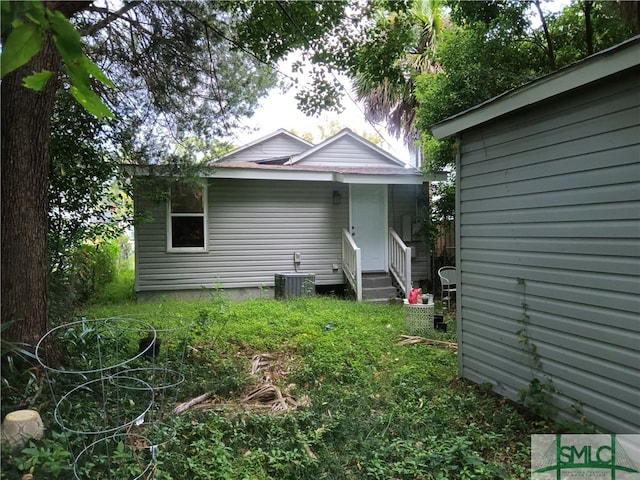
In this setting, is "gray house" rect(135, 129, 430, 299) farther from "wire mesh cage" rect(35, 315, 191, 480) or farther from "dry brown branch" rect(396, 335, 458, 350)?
"wire mesh cage" rect(35, 315, 191, 480)

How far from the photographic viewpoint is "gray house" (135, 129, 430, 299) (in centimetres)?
878

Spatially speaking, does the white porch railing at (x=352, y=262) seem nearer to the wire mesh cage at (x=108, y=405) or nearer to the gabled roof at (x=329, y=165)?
the gabled roof at (x=329, y=165)

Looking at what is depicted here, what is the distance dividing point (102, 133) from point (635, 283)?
20.2 ft

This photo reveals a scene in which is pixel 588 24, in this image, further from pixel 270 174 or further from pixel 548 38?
pixel 270 174

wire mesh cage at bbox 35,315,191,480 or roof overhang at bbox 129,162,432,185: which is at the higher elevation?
roof overhang at bbox 129,162,432,185

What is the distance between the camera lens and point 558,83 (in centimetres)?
304

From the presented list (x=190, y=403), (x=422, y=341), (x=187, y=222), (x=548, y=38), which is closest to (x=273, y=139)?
(x=187, y=222)

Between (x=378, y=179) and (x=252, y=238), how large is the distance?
10.4 feet

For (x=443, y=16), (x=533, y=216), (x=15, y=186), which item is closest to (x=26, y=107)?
(x=15, y=186)

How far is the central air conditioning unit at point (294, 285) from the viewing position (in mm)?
8805

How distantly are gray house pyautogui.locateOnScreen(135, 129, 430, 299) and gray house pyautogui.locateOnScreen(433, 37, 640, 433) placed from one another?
16.7ft

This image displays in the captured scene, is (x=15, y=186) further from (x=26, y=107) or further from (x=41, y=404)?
(x=41, y=404)

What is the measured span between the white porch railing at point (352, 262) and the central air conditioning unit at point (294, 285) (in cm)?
95

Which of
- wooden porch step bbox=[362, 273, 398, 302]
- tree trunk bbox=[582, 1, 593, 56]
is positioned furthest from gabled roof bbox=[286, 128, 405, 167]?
tree trunk bbox=[582, 1, 593, 56]
